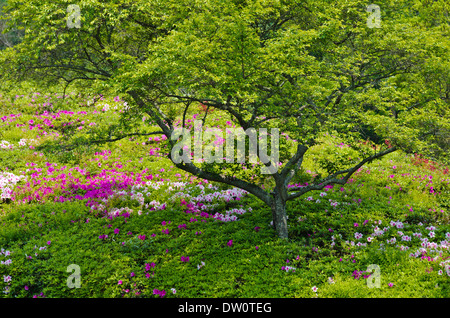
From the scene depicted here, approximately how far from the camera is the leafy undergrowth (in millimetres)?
5469

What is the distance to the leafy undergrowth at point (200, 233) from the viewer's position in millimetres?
5469

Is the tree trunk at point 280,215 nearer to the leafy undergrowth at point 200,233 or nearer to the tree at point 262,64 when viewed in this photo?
the tree at point 262,64

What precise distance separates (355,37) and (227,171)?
3.99 m

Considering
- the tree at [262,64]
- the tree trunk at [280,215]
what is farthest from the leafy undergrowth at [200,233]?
the tree at [262,64]

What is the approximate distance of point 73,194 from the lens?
8.70 metres

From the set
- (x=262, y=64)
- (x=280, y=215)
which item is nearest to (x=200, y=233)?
(x=280, y=215)

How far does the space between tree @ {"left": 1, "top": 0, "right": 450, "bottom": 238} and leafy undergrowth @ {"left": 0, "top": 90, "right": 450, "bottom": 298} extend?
1.13 m

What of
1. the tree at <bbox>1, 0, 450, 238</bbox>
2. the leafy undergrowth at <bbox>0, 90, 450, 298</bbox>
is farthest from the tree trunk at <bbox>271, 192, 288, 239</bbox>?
the leafy undergrowth at <bbox>0, 90, 450, 298</bbox>

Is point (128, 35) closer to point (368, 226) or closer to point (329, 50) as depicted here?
point (329, 50)

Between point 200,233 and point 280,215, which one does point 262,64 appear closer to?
point 280,215

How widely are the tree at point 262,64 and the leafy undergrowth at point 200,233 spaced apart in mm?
1130

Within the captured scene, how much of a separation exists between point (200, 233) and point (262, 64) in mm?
3941
